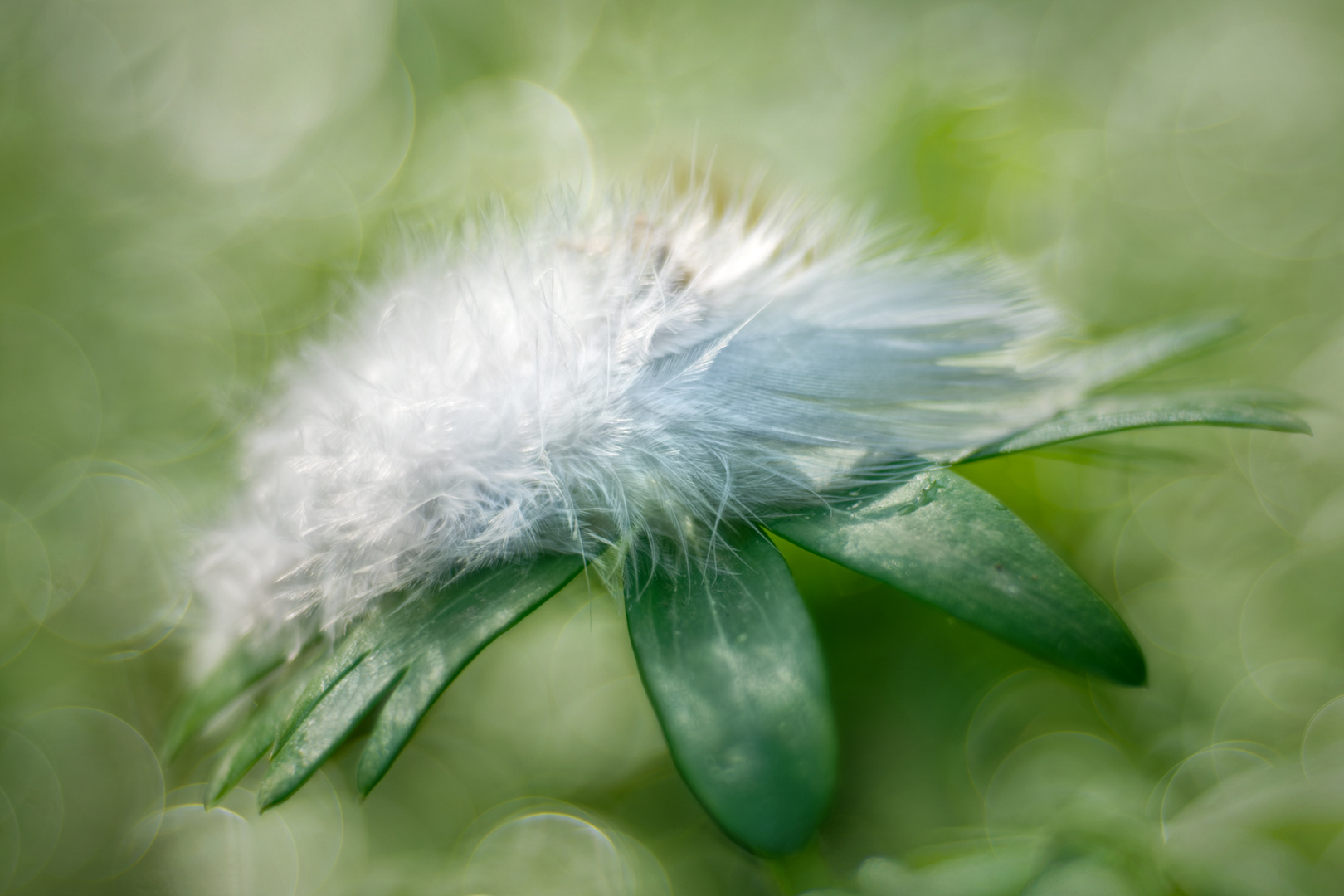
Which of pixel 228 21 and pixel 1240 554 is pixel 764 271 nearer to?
pixel 1240 554

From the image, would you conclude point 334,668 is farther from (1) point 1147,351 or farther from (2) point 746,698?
(1) point 1147,351

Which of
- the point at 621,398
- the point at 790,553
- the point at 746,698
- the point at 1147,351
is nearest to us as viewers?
the point at 746,698

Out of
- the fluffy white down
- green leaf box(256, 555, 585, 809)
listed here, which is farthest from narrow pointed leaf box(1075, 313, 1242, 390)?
green leaf box(256, 555, 585, 809)

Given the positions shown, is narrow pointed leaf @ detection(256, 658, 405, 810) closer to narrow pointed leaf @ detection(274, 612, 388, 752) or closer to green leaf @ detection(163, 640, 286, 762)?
narrow pointed leaf @ detection(274, 612, 388, 752)

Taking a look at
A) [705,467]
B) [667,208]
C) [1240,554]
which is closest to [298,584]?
[705,467]

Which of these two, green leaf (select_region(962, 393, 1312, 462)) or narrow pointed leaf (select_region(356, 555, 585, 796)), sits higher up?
green leaf (select_region(962, 393, 1312, 462))

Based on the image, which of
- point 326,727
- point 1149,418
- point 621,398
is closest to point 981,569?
point 1149,418
